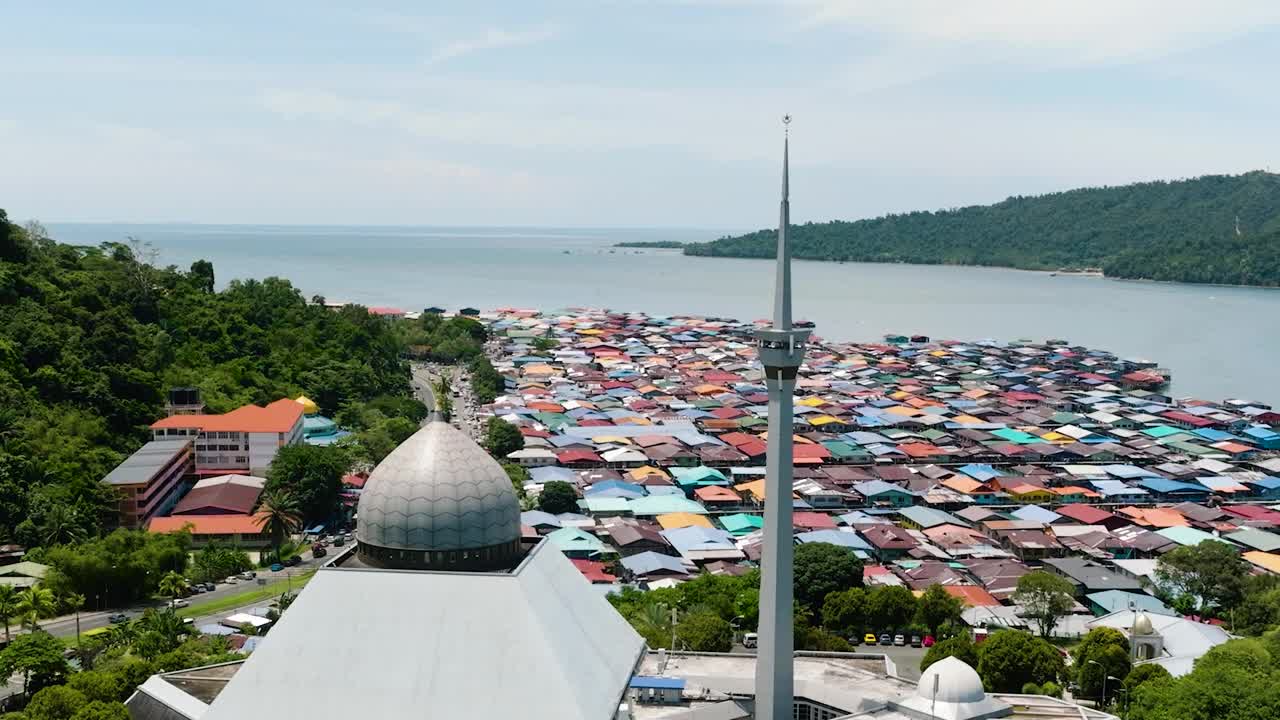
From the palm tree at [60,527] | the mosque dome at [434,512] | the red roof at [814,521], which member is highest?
the mosque dome at [434,512]

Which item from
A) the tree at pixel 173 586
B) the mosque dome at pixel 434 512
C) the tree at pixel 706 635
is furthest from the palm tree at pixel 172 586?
the mosque dome at pixel 434 512

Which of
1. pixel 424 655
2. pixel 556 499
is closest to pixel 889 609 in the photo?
pixel 556 499

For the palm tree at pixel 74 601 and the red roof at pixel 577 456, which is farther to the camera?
the red roof at pixel 577 456

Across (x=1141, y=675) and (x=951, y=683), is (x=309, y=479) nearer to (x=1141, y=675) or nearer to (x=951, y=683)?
(x=951, y=683)

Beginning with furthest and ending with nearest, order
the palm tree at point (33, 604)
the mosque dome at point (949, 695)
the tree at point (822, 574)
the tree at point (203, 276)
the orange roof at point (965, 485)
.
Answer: the tree at point (203, 276) → the orange roof at point (965, 485) → the tree at point (822, 574) → the palm tree at point (33, 604) → the mosque dome at point (949, 695)

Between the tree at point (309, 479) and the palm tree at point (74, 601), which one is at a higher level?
the tree at point (309, 479)

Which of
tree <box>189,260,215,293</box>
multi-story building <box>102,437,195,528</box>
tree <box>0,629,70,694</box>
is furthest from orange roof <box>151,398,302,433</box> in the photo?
tree <box>189,260,215,293</box>

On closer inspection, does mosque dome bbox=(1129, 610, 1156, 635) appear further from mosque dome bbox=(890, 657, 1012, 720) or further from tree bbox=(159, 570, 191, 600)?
tree bbox=(159, 570, 191, 600)

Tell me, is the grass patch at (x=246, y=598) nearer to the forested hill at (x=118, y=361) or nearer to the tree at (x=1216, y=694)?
the forested hill at (x=118, y=361)

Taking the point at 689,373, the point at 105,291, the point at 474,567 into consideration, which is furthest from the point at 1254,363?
the point at 474,567
